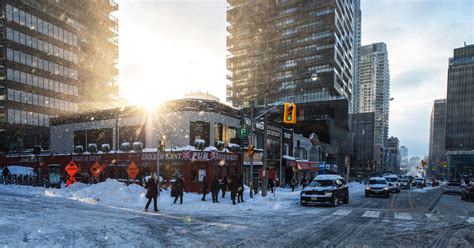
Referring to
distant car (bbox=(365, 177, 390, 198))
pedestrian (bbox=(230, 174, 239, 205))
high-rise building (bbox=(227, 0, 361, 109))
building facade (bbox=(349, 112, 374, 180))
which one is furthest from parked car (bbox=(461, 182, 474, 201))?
building facade (bbox=(349, 112, 374, 180))

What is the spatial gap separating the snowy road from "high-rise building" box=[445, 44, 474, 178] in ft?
496

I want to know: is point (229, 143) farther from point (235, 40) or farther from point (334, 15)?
point (235, 40)

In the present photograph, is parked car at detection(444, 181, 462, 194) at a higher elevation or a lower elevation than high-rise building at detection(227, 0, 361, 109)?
lower

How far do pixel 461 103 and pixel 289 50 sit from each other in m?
94.4

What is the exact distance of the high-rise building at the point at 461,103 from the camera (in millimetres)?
138875

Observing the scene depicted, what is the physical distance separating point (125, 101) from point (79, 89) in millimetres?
27256

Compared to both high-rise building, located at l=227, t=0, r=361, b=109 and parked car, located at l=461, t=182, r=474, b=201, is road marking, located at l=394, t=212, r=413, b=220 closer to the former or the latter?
parked car, located at l=461, t=182, r=474, b=201

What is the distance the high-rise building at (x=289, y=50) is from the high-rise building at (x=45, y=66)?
4604 cm

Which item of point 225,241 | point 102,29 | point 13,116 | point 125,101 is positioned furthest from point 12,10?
point 225,241

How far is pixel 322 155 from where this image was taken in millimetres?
60188

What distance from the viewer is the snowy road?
28.2 ft

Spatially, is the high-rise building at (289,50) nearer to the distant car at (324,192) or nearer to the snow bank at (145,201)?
the distant car at (324,192)

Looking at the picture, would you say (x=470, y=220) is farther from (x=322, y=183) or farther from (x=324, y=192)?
(x=322, y=183)

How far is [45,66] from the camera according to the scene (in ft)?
→ 189
